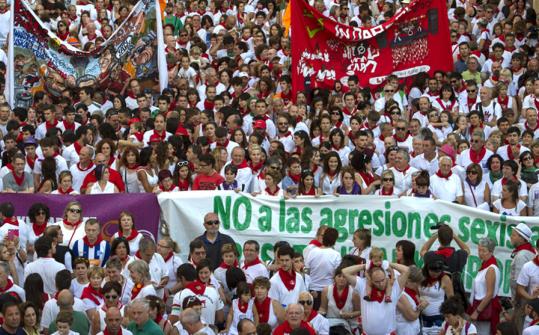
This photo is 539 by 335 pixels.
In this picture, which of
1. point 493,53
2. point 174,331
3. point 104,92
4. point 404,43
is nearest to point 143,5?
point 104,92

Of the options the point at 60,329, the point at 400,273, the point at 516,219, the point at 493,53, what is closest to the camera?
the point at 60,329

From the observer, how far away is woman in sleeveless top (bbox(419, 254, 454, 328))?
17.1m

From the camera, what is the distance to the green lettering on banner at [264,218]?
19.2 meters

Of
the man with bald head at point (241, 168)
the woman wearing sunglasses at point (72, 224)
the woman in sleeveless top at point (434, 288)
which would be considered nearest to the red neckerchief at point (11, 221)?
the woman wearing sunglasses at point (72, 224)

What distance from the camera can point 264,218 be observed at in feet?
63.1

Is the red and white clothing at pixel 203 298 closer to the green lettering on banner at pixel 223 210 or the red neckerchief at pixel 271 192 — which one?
the green lettering on banner at pixel 223 210

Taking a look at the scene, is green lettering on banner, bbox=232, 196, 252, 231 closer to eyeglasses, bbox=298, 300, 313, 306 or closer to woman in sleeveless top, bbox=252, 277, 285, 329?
woman in sleeveless top, bbox=252, 277, 285, 329

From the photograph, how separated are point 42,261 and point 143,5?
27.9 feet

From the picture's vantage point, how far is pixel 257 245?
1777 cm

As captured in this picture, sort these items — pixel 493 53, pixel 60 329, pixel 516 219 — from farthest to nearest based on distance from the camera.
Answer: pixel 493 53, pixel 516 219, pixel 60 329

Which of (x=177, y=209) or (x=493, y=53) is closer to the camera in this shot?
(x=177, y=209)

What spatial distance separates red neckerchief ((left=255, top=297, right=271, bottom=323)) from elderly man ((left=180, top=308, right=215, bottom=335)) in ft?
2.63

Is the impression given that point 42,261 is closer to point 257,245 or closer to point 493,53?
point 257,245

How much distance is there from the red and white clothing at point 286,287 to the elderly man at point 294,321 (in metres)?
0.99
